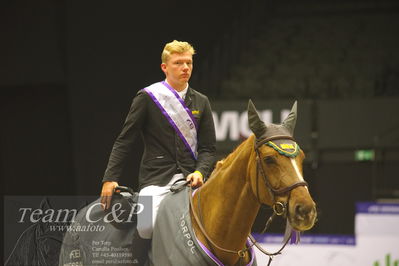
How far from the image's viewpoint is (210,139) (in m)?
3.50

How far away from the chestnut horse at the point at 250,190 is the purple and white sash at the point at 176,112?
329mm

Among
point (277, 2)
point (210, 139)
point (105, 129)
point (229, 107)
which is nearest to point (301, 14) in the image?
point (277, 2)

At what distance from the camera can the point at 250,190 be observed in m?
2.98

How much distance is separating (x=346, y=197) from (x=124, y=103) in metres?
2.71

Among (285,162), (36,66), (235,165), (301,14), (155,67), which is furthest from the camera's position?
(301,14)

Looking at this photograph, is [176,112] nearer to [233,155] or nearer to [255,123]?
[233,155]

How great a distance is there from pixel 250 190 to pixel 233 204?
11 centimetres

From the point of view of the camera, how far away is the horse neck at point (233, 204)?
3.00m

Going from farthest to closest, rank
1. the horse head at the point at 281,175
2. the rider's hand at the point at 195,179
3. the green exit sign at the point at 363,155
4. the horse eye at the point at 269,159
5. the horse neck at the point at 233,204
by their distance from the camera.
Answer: the green exit sign at the point at 363,155, the rider's hand at the point at 195,179, the horse neck at the point at 233,204, the horse eye at the point at 269,159, the horse head at the point at 281,175

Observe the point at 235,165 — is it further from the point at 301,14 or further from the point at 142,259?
the point at 301,14

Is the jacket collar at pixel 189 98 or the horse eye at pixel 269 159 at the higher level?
the jacket collar at pixel 189 98

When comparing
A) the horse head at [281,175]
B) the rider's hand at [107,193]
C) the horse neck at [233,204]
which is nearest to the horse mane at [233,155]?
the horse neck at [233,204]

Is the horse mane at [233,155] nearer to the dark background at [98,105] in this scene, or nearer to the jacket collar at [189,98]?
the jacket collar at [189,98]

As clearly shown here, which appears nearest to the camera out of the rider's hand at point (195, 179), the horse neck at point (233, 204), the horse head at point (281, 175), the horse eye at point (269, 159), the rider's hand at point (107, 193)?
the horse head at point (281, 175)
